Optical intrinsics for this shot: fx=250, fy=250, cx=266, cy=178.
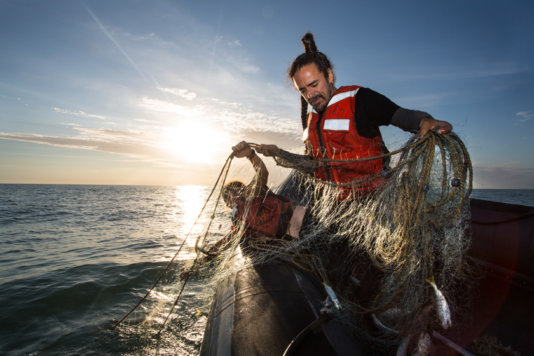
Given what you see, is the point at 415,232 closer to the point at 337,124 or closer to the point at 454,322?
the point at 337,124

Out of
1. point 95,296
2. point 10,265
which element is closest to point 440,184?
point 95,296

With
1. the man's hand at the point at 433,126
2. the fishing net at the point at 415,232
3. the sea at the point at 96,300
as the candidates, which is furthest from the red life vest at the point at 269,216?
the man's hand at the point at 433,126

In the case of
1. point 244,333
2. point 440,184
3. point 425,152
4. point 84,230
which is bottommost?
point 84,230

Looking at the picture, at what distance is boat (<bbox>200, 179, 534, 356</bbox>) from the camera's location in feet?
7.42

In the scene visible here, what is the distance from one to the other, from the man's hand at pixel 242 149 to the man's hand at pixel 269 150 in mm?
177

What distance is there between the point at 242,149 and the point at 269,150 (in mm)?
381

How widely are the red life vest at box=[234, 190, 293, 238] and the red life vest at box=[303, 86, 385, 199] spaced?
145cm

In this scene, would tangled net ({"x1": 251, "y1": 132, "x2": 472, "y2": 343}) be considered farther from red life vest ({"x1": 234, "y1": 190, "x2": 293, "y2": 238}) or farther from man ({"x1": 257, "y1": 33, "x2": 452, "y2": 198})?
red life vest ({"x1": 234, "y1": 190, "x2": 293, "y2": 238})

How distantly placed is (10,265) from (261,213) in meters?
7.70

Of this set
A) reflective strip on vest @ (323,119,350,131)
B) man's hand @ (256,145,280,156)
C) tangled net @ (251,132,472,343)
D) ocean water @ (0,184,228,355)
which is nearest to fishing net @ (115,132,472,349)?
tangled net @ (251,132,472,343)

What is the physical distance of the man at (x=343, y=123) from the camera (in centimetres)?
245

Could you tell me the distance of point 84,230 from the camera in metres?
12.0

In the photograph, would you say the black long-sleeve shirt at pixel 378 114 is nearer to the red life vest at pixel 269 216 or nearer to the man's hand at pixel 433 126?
the man's hand at pixel 433 126

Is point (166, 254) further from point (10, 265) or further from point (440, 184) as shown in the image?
point (440, 184)
